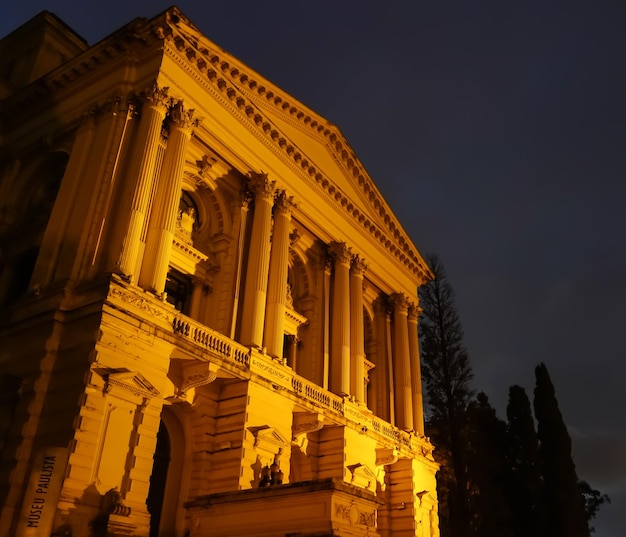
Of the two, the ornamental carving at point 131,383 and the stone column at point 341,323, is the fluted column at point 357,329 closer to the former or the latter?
the stone column at point 341,323

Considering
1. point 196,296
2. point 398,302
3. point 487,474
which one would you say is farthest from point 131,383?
point 487,474

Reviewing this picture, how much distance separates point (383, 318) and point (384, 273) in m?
2.60

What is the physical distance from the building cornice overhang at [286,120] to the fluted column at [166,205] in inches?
92.5

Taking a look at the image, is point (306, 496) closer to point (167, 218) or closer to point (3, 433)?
point (3, 433)

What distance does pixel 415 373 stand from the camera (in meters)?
32.4

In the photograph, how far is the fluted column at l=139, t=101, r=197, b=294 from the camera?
17719mm

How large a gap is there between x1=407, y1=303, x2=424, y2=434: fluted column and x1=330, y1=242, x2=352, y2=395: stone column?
6.78 metres

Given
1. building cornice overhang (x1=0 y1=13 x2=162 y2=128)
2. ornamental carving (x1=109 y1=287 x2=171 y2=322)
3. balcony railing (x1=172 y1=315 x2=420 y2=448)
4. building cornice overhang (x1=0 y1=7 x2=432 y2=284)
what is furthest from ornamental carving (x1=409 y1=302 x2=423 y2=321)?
building cornice overhang (x1=0 y1=13 x2=162 y2=128)

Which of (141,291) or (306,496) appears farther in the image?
(141,291)

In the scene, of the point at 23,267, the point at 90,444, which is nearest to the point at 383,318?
the point at 23,267

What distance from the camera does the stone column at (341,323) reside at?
84.5 feet

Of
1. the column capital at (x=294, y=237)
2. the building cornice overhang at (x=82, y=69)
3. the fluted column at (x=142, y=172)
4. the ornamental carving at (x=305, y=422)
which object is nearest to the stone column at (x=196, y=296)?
the fluted column at (x=142, y=172)

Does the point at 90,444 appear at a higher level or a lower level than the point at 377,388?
lower

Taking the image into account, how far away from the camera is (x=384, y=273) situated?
32.8 metres
